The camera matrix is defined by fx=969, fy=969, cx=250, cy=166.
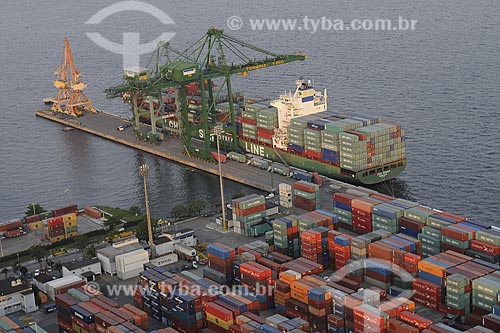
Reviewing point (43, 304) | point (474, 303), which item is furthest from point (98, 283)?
point (474, 303)

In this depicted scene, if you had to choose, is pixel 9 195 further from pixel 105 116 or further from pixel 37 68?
pixel 37 68

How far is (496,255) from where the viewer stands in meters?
51.0

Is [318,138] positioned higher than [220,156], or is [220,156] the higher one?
[318,138]

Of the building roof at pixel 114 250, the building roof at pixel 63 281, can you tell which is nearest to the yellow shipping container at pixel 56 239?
the building roof at pixel 114 250

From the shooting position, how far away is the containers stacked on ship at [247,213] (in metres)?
59.3

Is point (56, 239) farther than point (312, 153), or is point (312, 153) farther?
point (312, 153)

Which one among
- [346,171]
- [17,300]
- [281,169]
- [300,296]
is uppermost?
[346,171]

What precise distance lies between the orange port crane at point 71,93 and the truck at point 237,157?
22.9 m

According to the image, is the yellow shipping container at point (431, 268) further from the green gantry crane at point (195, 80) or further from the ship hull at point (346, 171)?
the green gantry crane at point (195, 80)

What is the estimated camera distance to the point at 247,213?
59469 mm

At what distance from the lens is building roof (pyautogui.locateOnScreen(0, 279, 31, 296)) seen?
169 ft

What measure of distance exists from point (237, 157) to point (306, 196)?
1408 centimetres

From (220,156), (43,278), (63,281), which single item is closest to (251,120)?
(220,156)

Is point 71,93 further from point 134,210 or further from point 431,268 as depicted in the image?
point 431,268
